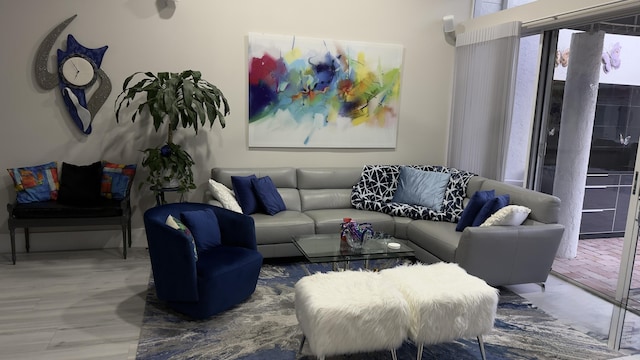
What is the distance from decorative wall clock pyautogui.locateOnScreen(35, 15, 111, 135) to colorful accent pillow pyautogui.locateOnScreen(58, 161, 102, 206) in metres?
0.38

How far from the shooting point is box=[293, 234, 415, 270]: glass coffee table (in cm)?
316

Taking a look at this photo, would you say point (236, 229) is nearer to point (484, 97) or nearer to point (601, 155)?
point (484, 97)

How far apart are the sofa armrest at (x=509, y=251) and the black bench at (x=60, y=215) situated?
9.64 ft

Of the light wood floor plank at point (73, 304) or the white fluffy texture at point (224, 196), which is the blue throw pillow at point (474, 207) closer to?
the white fluffy texture at point (224, 196)

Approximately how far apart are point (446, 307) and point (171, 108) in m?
2.75

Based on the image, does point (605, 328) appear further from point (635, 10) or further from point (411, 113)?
point (411, 113)

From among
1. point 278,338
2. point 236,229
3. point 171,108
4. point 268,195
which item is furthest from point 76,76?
point 278,338

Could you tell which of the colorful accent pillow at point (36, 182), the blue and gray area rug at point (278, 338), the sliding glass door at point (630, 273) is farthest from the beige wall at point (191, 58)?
the sliding glass door at point (630, 273)

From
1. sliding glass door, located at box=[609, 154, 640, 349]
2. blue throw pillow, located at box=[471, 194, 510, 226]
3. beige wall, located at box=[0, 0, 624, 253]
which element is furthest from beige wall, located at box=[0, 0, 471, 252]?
sliding glass door, located at box=[609, 154, 640, 349]

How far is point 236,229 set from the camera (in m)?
3.42

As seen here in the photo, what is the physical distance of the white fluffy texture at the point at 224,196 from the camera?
405 cm

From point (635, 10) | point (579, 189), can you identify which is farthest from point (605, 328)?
point (635, 10)

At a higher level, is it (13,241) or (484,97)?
(484,97)

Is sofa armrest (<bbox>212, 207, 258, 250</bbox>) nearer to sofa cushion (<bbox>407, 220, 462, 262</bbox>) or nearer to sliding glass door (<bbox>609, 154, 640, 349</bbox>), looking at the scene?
sofa cushion (<bbox>407, 220, 462, 262</bbox>)
